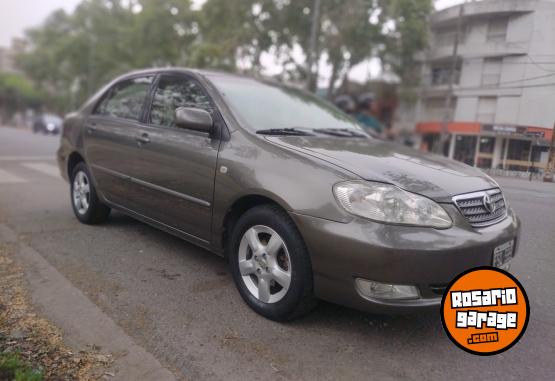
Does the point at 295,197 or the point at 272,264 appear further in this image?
the point at 272,264

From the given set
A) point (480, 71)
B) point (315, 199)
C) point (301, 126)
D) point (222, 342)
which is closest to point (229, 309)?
point (222, 342)

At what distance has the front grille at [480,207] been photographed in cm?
263

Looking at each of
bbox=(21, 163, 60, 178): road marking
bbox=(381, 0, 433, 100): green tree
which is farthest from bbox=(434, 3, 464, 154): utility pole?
bbox=(381, 0, 433, 100): green tree

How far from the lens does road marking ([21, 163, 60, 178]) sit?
28.2ft

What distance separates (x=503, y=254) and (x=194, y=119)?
211 cm

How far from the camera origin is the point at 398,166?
2875 millimetres

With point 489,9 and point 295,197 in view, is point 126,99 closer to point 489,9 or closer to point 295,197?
point 295,197

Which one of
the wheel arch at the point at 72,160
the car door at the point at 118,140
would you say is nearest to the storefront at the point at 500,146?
the car door at the point at 118,140

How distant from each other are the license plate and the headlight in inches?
15.7

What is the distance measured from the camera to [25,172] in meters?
8.52

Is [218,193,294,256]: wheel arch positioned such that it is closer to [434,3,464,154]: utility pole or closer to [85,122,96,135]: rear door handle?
[85,122,96,135]: rear door handle

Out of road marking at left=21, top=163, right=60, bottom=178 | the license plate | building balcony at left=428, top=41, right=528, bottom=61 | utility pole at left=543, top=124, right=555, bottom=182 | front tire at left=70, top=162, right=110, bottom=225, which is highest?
building balcony at left=428, top=41, right=528, bottom=61

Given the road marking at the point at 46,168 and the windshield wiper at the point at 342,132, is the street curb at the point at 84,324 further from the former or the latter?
the road marking at the point at 46,168

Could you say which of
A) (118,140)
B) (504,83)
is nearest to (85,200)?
(118,140)
